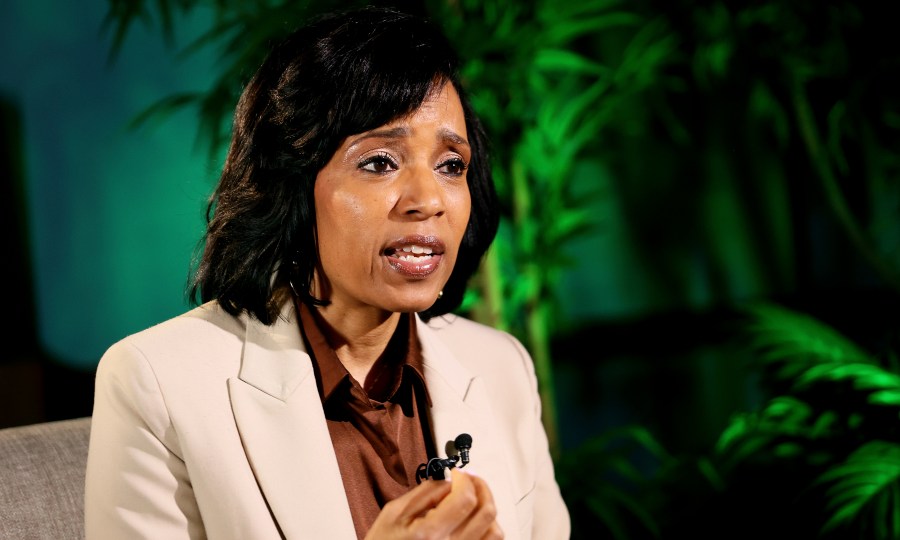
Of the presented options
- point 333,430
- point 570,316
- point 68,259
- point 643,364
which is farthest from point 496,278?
point 333,430

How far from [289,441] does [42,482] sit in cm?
31

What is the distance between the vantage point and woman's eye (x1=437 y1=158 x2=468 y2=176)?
1.21 m

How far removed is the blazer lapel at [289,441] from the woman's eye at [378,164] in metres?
0.27

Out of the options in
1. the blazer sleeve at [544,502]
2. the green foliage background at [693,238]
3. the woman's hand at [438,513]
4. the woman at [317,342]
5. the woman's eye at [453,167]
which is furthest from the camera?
the green foliage background at [693,238]

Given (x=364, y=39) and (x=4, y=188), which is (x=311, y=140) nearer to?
(x=364, y=39)

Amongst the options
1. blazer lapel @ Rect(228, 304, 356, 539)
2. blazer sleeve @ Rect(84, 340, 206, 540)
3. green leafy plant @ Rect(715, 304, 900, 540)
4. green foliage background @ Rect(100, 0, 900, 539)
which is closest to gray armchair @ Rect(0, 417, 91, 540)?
blazer sleeve @ Rect(84, 340, 206, 540)

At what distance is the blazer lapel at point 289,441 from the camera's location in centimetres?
112

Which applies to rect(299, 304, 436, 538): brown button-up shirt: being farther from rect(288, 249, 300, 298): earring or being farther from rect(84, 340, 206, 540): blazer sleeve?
rect(84, 340, 206, 540): blazer sleeve

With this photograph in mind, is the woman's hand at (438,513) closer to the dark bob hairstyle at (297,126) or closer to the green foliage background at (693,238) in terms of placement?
the dark bob hairstyle at (297,126)

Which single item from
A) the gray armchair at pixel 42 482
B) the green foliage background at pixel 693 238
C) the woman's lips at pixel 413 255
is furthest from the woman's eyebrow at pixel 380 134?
the green foliage background at pixel 693 238

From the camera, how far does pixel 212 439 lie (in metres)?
1.10

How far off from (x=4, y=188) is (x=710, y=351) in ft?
7.27

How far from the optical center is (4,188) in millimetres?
2012

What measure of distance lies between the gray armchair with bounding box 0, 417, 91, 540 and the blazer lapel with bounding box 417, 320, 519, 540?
485 mm
